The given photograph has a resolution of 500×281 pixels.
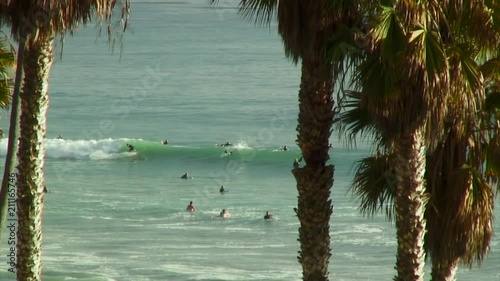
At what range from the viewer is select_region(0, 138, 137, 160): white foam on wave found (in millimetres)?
53062

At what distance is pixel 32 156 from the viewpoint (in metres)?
11.9

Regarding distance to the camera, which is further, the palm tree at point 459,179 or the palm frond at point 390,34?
the palm tree at point 459,179

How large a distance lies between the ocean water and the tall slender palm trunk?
1.20m

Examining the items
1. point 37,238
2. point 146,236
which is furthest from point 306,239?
point 146,236

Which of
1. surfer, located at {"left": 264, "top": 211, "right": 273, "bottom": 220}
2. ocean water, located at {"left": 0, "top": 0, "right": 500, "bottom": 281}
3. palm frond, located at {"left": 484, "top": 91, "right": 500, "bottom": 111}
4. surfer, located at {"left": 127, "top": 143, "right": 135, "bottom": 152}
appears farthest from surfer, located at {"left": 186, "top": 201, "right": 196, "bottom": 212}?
palm frond, located at {"left": 484, "top": 91, "right": 500, "bottom": 111}

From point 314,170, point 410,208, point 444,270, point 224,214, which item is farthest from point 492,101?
point 224,214

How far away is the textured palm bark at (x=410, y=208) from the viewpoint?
39.1 feet

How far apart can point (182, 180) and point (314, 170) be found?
116 feet

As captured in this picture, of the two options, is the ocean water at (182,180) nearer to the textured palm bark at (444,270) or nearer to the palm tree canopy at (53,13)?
the palm tree canopy at (53,13)

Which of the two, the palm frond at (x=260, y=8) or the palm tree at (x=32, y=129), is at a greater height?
the palm frond at (x=260, y=8)

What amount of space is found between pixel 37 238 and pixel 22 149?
39.4 inches

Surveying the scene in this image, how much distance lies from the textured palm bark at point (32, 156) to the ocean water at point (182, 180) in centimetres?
72

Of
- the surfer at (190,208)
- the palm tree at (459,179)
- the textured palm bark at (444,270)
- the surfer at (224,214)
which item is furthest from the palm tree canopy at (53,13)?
the surfer at (190,208)

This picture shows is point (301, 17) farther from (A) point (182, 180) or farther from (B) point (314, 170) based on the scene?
(A) point (182, 180)
